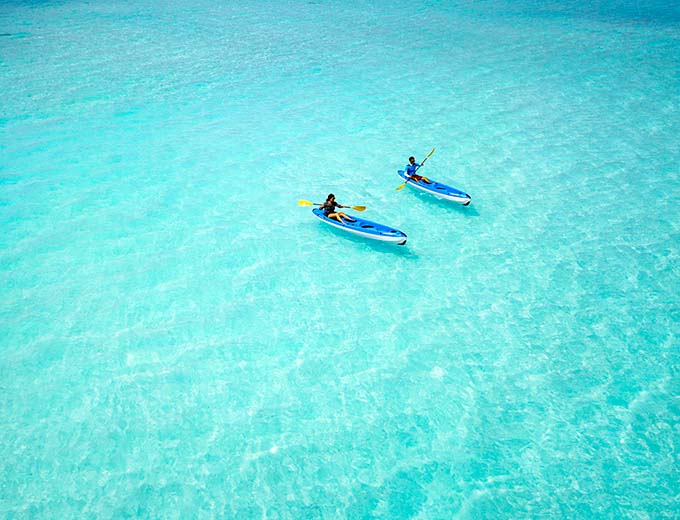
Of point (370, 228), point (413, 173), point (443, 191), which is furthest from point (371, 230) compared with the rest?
point (413, 173)

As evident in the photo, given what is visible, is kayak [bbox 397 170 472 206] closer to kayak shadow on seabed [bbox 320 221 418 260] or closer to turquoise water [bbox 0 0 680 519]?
turquoise water [bbox 0 0 680 519]

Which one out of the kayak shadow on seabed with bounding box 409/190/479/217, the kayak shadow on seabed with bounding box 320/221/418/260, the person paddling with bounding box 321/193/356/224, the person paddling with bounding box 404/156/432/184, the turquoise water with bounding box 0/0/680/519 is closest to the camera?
the turquoise water with bounding box 0/0/680/519

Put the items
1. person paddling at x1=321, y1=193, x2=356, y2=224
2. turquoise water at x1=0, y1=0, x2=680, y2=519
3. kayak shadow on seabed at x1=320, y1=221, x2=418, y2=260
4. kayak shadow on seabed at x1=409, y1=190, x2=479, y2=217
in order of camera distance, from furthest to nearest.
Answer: kayak shadow on seabed at x1=409, y1=190, x2=479, y2=217 → person paddling at x1=321, y1=193, x2=356, y2=224 → kayak shadow on seabed at x1=320, y1=221, x2=418, y2=260 → turquoise water at x1=0, y1=0, x2=680, y2=519

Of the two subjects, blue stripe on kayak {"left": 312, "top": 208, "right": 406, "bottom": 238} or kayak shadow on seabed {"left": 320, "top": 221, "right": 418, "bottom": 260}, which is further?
kayak shadow on seabed {"left": 320, "top": 221, "right": 418, "bottom": 260}

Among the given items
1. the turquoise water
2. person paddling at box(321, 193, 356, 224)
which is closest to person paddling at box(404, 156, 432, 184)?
the turquoise water

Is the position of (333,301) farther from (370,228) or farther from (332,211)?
(332,211)

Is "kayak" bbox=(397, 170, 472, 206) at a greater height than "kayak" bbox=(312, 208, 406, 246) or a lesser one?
greater

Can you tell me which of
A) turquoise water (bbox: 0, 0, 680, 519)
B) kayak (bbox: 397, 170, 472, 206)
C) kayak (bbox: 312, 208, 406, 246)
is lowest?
turquoise water (bbox: 0, 0, 680, 519)
